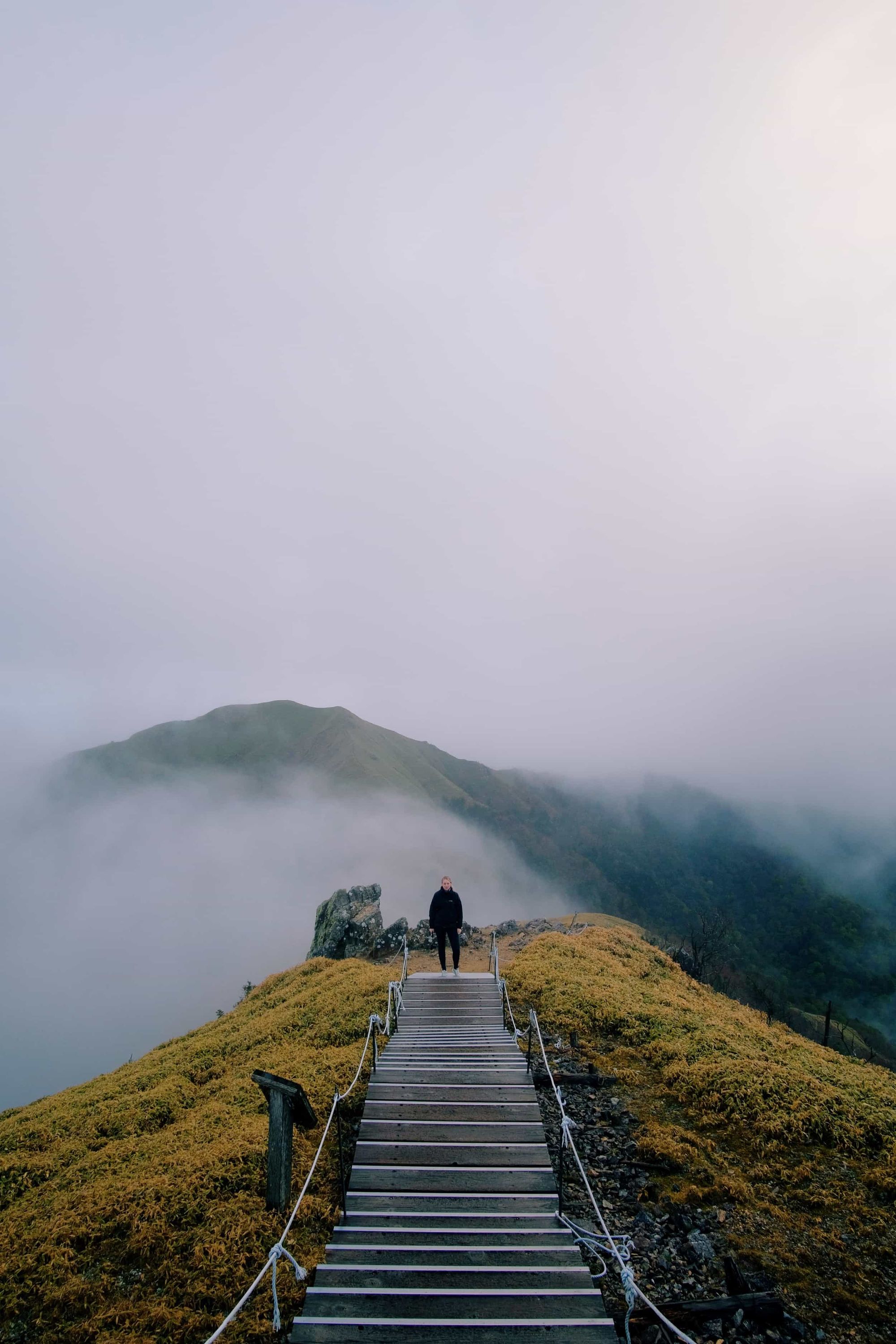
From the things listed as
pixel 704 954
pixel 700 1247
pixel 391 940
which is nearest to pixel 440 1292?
pixel 700 1247

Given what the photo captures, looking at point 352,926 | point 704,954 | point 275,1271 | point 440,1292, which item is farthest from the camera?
point 704,954

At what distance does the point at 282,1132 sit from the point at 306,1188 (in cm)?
125

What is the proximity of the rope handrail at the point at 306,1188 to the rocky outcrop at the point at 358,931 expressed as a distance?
36.3 ft

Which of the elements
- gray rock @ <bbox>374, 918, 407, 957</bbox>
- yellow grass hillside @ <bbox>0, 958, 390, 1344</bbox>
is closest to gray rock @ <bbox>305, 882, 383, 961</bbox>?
gray rock @ <bbox>374, 918, 407, 957</bbox>

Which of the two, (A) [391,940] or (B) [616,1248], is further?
(A) [391,940]

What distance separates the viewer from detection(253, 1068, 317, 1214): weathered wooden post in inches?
321

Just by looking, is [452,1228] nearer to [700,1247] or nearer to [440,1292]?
[440,1292]

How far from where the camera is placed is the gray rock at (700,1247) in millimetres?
7988

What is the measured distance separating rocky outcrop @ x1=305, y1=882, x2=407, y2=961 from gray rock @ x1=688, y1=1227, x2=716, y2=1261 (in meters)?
21.3

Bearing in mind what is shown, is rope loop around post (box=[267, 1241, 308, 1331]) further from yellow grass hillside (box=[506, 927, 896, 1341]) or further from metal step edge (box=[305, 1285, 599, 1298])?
yellow grass hillside (box=[506, 927, 896, 1341])

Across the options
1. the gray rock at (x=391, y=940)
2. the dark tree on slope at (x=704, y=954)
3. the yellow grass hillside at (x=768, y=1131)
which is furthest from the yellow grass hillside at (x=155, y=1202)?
the dark tree on slope at (x=704, y=954)

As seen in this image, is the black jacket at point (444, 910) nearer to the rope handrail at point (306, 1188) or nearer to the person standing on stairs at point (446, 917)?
the person standing on stairs at point (446, 917)

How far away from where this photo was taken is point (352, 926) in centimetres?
2880

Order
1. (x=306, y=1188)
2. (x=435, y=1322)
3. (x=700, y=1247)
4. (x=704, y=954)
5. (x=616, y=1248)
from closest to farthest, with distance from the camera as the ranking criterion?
(x=435, y=1322)
(x=306, y=1188)
(x=616, y=1248)
(x=700, y=1247)
(x=704, y=954)
